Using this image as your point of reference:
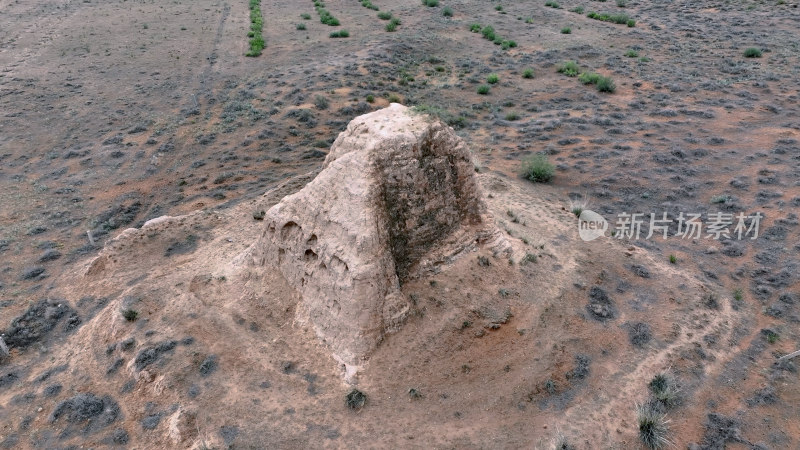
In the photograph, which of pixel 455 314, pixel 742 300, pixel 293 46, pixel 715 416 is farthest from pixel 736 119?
pixel 293 46

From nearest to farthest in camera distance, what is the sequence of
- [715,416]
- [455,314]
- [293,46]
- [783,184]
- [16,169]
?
[715,416]
[455,314]
[783,184]
[16,169]
[293,46]

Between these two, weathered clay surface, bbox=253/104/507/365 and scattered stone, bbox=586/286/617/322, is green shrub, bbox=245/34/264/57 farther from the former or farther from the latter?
scattered stone, bbox=586/286/617/322

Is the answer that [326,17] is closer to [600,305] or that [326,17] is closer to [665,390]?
[600,305]

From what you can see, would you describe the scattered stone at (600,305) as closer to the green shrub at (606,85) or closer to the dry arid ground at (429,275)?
the dry arid ground at (429,275)

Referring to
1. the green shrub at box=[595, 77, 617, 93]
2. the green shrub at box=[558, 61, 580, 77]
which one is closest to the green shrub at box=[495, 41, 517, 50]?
the green shrub at box=[558, 61, 580, 77]

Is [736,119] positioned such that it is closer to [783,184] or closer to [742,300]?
[783,184]
